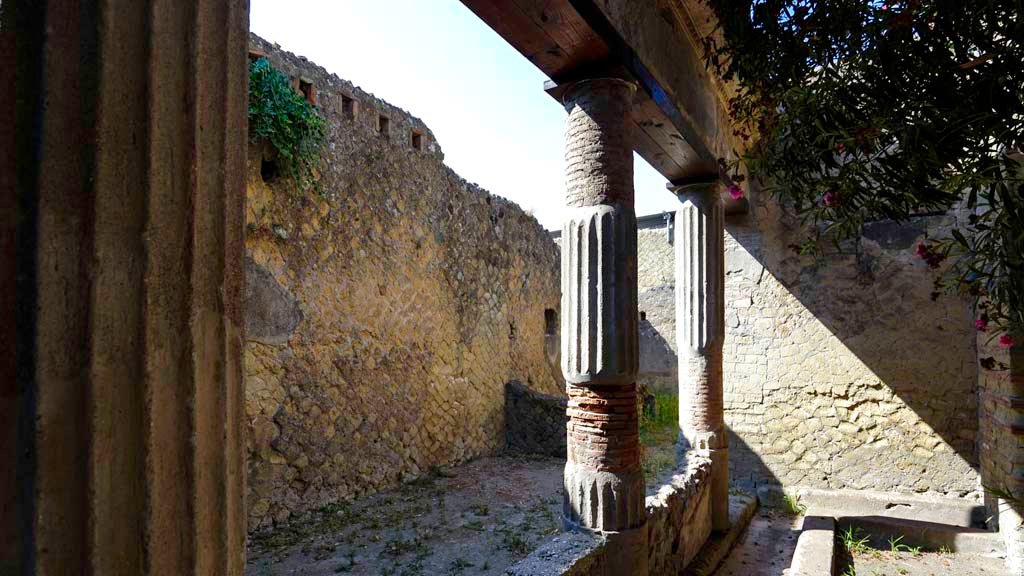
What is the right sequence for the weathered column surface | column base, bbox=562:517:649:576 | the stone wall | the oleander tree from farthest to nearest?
1. the stone wall
2. column base, bbox=562:517:649:576
3. the oleander tree
4. the weathered column surface

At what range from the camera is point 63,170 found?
32.6 inches

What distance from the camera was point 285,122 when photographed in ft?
18.4

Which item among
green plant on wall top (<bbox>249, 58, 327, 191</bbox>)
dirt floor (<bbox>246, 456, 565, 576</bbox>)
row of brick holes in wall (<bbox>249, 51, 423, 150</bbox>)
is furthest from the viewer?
row of brick holes in wall (<bbox>249, 51, 423, 150</bbox>)

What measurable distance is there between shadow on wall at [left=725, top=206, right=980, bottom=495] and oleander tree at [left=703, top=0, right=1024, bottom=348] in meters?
3.50

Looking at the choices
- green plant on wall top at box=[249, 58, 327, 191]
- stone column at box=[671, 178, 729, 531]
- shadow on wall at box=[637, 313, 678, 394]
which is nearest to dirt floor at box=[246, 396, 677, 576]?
stone column at box=[671, 178, 729, 531]

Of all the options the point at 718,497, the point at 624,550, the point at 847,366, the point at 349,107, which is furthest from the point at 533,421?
the point at 624,550

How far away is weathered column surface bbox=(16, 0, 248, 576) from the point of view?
2.66 feet

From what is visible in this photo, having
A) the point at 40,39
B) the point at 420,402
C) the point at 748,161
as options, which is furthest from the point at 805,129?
the point at 420,402

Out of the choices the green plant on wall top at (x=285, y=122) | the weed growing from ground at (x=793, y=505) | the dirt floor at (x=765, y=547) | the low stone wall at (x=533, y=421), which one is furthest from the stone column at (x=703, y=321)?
the green plant on wall top at (x=285, y=122)

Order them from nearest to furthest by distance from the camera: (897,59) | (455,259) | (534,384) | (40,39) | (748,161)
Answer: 1. (40,39)
2. (897,59)
3. (748,161)
4. (455,259)
5. (534,384)

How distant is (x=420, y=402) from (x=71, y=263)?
6.76m

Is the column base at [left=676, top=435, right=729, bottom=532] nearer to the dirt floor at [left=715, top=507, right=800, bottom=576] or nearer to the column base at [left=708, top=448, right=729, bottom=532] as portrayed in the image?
the column base at [left=708, top=448, right=729, bottom=532]

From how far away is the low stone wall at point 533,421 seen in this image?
8.66 metres

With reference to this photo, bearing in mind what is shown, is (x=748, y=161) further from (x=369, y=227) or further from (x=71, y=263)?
(x=369, y=227)
